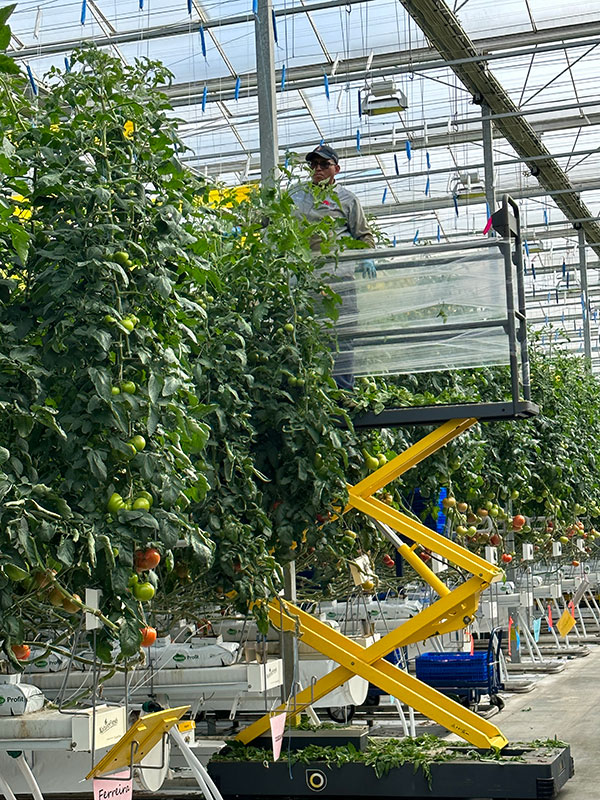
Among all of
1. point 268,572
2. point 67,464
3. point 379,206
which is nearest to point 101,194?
point 67,464

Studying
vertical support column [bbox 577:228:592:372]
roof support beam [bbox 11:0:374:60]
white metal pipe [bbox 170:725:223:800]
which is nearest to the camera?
white metal pipe [bbox 170:725:223:800]

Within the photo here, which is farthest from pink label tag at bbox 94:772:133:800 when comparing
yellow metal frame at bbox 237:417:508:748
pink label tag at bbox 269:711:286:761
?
yellow metal frame at bbox 237:417:508:748

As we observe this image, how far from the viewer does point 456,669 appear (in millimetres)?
10406

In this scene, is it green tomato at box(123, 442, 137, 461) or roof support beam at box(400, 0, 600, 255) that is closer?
green tomato at box(123, 442, 137, 461)

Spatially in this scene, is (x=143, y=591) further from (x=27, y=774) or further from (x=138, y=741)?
(x=27, y=774)

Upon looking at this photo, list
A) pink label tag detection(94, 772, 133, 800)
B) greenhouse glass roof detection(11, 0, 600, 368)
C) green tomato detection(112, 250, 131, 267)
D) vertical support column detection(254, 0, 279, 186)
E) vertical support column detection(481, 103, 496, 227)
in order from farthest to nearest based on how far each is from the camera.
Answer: vertical support column detection(481, 103, 496, 227)
greenhouse glass roof detection(11, 0, 600, 368)
vertical support column detection(254, 0, 279, 186)
pink label tag detection(94, 772, 133, 800)
green tomato detection(112, 250, 131, 267)

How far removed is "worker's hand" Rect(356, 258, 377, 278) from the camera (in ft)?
18.4

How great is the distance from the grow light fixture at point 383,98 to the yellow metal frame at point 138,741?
9.44 metres

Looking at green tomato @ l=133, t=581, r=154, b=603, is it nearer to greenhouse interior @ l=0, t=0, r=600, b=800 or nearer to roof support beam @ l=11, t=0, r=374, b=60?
greenhouse interior @ l=0, t=0, r=600, b=800

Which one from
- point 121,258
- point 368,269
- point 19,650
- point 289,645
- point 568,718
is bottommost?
point 568,718

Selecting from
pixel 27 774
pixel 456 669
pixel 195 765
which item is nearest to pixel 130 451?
pixel 27 774

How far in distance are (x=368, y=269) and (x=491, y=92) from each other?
10379 millimetres

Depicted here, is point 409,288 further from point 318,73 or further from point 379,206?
point 379,206

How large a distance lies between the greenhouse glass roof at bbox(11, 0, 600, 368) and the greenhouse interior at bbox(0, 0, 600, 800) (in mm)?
4973
